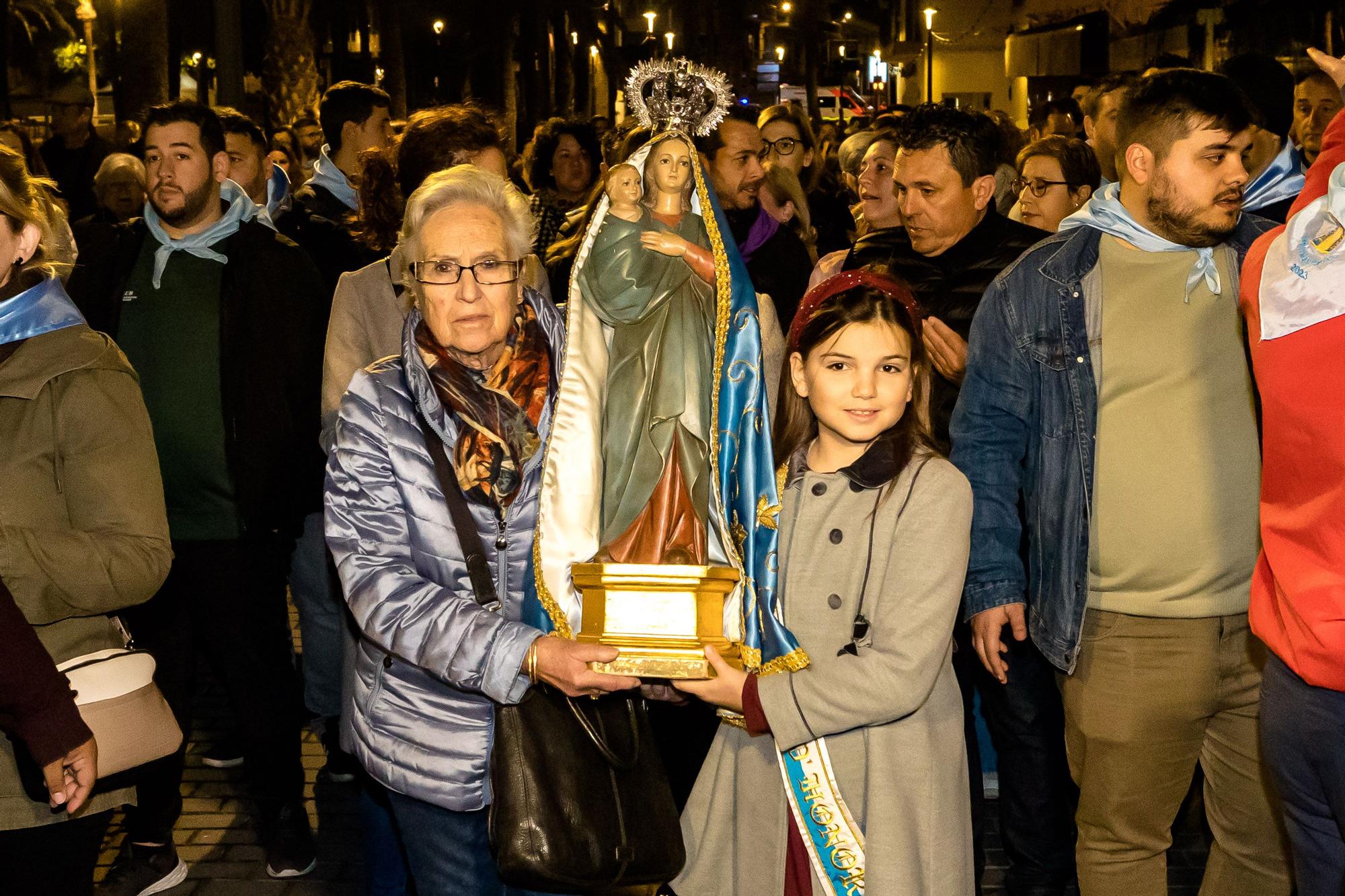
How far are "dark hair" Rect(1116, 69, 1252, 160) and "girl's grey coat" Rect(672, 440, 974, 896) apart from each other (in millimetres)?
1158

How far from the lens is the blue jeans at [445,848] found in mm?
3109

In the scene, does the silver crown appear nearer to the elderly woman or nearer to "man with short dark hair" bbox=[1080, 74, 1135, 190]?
the elderly woman

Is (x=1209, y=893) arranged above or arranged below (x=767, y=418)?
below

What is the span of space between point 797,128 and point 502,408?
21.7ft

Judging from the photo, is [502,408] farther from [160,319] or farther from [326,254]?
[326,254]

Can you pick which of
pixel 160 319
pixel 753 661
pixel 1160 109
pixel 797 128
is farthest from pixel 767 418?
pixel 797 128

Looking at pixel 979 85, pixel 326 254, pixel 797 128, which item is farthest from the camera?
pixel 979 85

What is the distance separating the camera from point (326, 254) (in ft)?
20.2

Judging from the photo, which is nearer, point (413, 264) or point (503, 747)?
point (503, 747)

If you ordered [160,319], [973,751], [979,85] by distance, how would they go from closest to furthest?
[973,751], [160,319], [979,85]

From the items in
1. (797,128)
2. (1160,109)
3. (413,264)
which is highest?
(797,128)

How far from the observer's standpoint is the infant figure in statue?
3.20 metres

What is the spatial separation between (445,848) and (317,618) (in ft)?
8.15

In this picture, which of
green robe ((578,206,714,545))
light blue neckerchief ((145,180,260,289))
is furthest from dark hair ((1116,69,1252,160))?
light blue neckerchief ((145,180,260,289))
